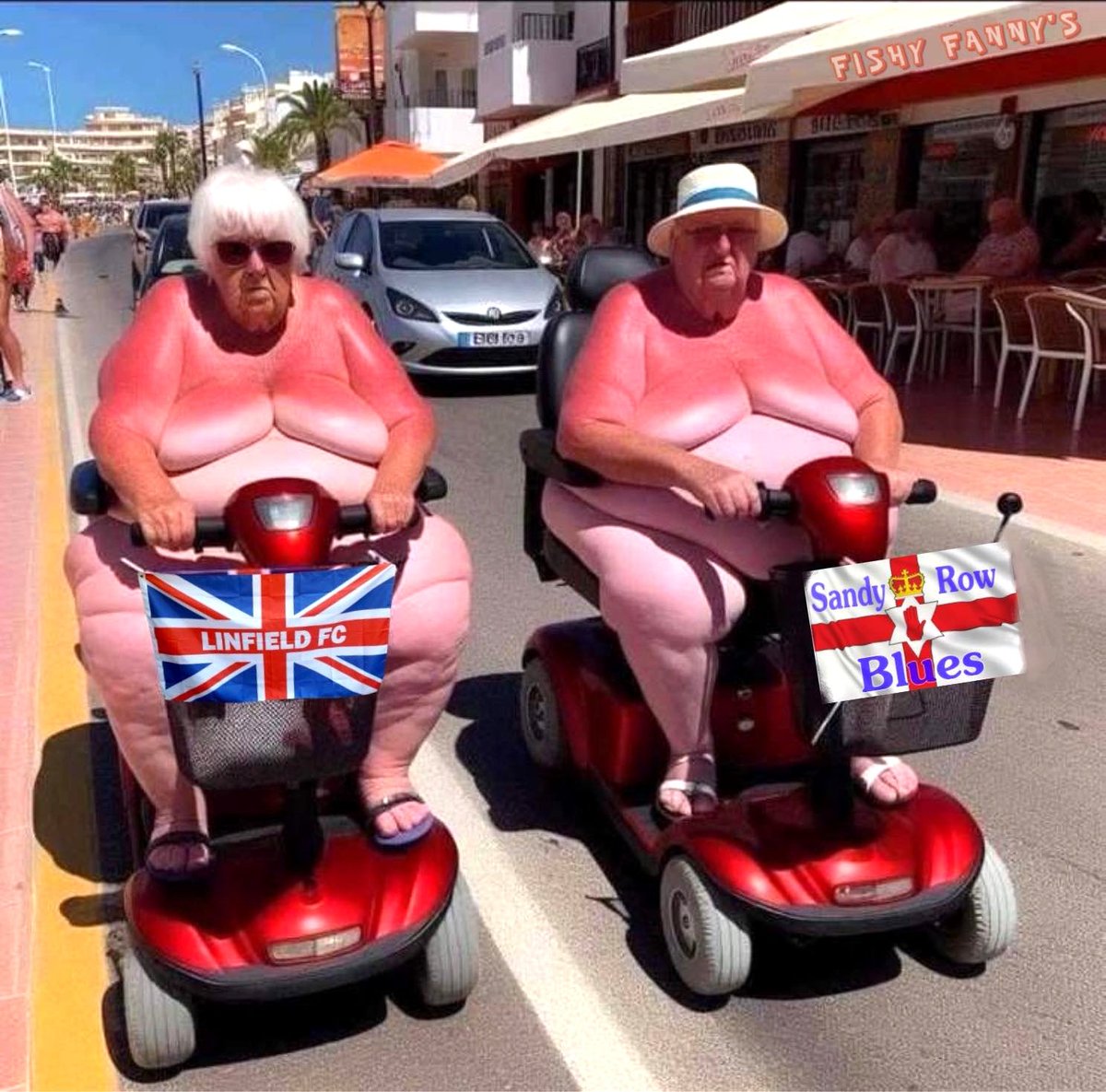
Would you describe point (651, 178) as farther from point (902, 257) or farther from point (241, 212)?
point (241, 212)

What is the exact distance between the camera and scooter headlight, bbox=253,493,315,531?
2.20m

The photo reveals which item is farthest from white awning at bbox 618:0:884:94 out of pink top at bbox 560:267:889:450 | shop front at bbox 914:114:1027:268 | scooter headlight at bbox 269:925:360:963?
scooter headlight at bbox 269:925:360:963

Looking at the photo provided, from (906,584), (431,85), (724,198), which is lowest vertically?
(906,584)

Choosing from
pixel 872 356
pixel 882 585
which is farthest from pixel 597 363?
pixel 872 356

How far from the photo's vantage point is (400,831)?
246 centimetres

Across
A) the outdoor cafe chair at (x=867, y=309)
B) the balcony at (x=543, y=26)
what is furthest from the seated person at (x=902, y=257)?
the balcony at (x=543, y=26)

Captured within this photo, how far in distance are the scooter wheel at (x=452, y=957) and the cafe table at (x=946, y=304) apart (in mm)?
8262

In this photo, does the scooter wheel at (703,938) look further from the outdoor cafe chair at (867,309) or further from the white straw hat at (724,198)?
the outdoor cafe chair at (867,309)

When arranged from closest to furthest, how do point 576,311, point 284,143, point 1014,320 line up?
point 576,311 → point 1014,320 → point 284,143

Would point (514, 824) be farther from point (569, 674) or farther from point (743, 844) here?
point (743, 844)

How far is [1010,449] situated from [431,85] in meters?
37.6

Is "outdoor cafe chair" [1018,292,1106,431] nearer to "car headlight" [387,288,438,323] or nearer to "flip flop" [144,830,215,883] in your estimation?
"car headlight" [387,288,438,323]

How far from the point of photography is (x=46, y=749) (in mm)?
3592

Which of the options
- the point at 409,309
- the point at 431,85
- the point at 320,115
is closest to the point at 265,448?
the point at 409,309
